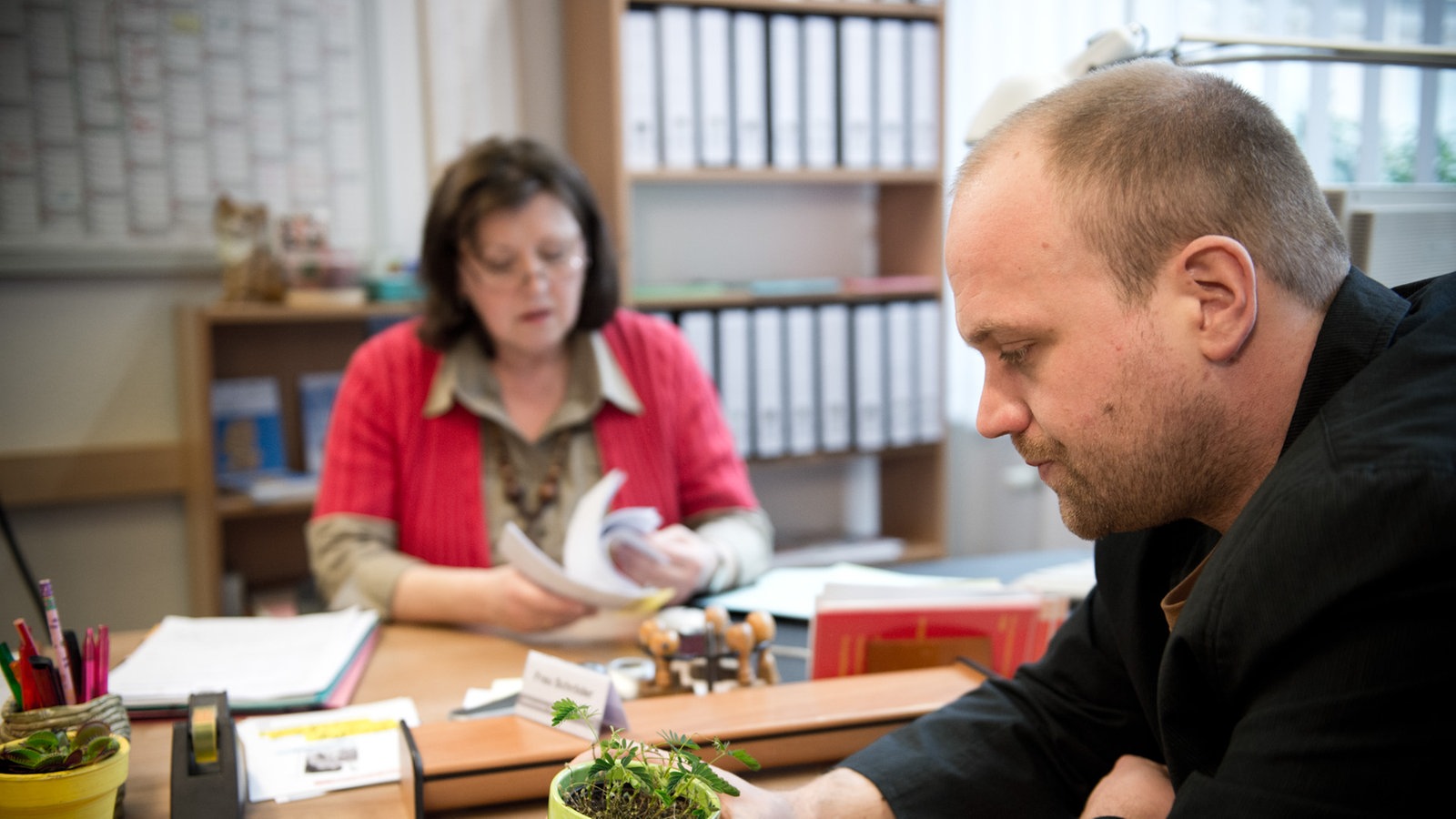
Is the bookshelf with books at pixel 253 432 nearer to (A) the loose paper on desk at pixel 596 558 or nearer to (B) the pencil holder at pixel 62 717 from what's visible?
(A) the loose paper on desk at pixel 596 558

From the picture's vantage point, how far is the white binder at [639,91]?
8.81 ft

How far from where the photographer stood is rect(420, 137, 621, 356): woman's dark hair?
1957 mm

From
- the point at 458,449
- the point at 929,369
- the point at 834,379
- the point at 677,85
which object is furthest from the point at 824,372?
the point at 458,449

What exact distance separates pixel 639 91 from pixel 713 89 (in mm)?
195

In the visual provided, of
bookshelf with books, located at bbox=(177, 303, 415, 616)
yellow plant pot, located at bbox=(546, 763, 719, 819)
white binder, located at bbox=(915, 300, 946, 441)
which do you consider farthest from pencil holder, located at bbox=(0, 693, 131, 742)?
white binder, located at bbox=(915, 300, 946, 441)

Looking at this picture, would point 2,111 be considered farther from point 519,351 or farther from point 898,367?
point 898,367

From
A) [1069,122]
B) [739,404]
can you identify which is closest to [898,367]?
[739,404]

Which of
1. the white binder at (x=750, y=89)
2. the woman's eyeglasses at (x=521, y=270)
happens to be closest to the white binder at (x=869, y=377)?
the white binder at (x=750, y=89)

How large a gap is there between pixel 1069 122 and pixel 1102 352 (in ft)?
0.56

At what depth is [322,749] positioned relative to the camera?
1.08 m

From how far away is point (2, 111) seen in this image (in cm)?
264

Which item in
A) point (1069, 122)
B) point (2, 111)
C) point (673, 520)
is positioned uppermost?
point (2, 111)

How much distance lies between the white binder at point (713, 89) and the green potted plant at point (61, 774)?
86.2 inches

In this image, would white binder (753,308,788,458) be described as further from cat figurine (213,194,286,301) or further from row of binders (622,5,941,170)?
cat figurine (213,194,286,301)
